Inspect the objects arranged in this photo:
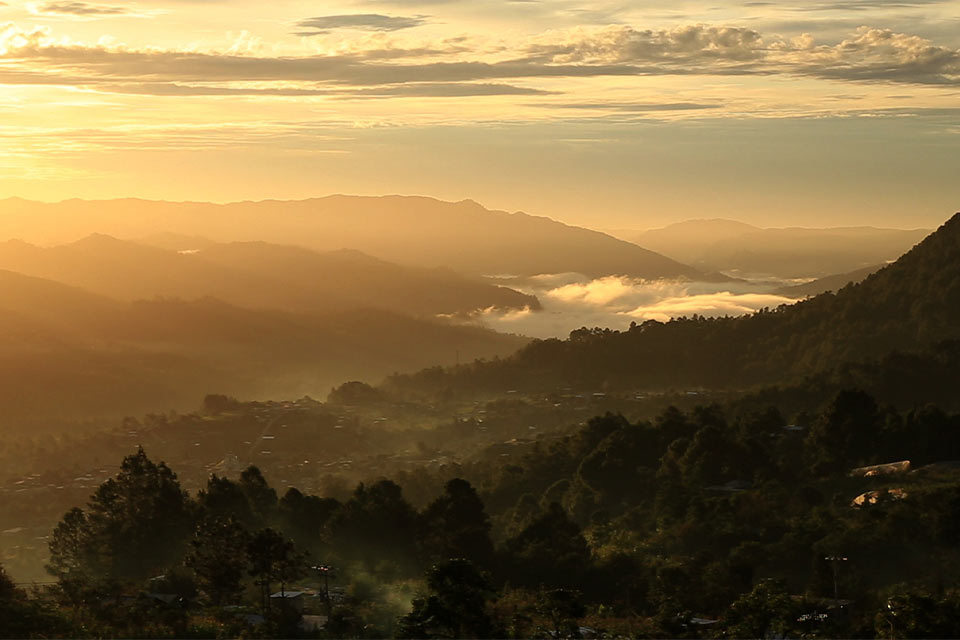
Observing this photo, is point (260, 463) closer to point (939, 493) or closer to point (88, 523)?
Answer: point (88, 523)

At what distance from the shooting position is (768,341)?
540ft

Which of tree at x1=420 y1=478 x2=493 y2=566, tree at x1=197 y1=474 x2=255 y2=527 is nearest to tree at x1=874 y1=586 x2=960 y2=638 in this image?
tree at x1=420 y1=478 x2=493 y2=566

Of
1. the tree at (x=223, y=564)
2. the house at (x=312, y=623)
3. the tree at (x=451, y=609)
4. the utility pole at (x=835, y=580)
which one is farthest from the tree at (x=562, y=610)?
the tree at (x=223, y=564)

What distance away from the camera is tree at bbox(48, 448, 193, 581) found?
6862cm

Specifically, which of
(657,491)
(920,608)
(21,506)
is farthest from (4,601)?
(21,506)

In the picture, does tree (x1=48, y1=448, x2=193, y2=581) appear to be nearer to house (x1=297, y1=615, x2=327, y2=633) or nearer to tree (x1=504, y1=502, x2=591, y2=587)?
tree (x1=504, y1=502, x2=591, y2=587)

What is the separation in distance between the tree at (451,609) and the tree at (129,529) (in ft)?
97.5

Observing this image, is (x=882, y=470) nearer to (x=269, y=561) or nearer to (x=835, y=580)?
(x=835, y=580)

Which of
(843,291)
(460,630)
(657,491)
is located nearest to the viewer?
(460,630)

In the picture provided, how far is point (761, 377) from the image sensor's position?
15675 centimetres

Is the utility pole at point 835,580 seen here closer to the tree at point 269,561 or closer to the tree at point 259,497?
the tree at point 269,561

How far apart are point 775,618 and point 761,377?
→ 116941 millimetres

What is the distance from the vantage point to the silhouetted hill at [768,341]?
143 meters

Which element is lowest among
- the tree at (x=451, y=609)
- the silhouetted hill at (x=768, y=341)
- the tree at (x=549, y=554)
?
the silhouetted hill at (x=768, y=341)
